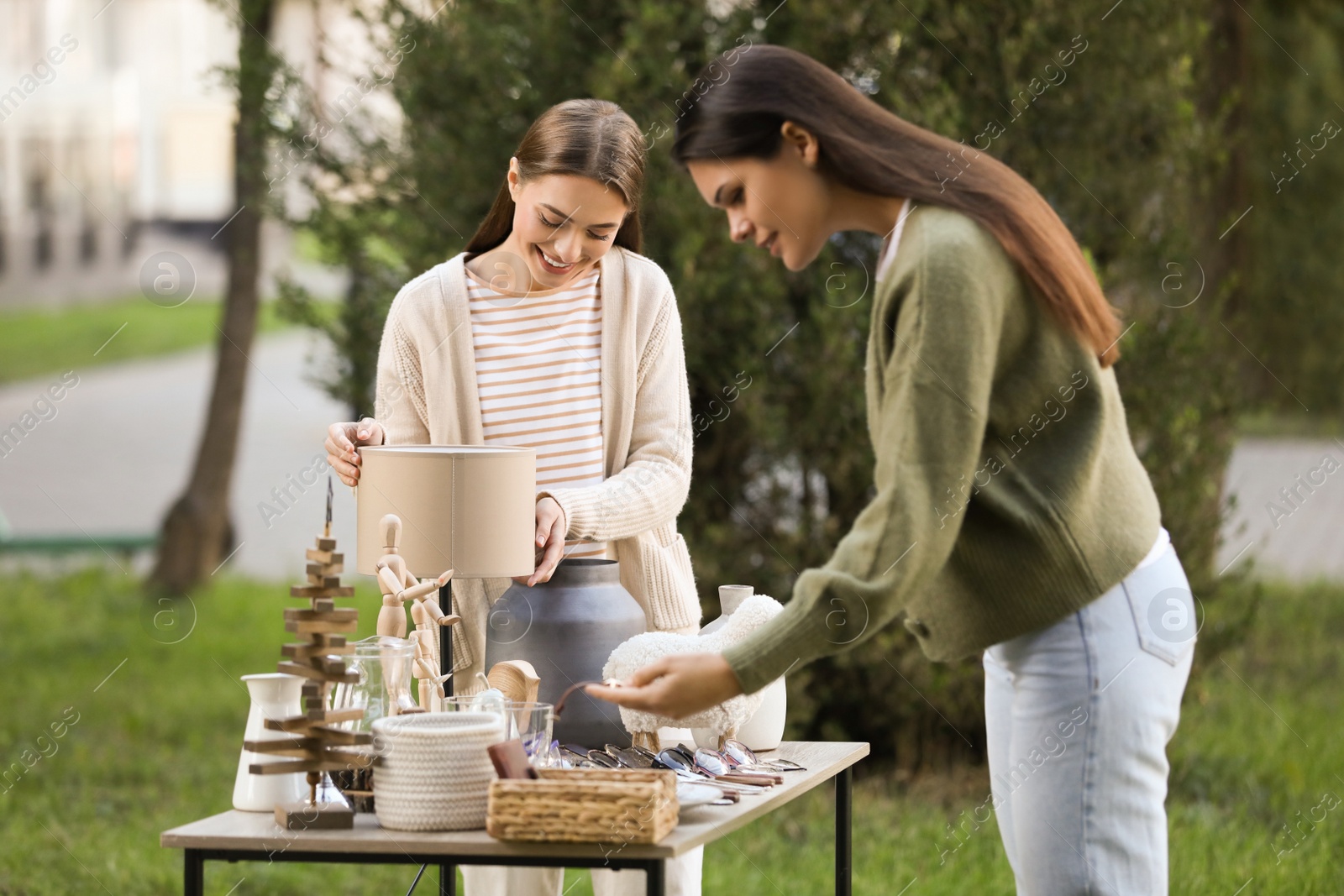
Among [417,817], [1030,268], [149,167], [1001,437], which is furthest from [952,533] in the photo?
[149,167]

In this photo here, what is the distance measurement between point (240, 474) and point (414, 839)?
45.7 ft

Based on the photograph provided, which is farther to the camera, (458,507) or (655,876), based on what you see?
(458,507)

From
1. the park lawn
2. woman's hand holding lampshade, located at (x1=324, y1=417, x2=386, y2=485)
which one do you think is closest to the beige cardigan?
woman's hand holding lampshade, located at (x1=324, y1=417, x2=386, y2=485)

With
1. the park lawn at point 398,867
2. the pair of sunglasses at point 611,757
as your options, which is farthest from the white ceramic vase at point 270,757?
the park lawn at point 398,867

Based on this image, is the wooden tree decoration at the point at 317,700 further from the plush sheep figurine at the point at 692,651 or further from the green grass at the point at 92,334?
the green grass at the point at 92,334

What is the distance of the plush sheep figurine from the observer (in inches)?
108

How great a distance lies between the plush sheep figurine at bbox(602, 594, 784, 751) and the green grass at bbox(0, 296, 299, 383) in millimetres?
18213

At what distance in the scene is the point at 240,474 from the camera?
15.7m

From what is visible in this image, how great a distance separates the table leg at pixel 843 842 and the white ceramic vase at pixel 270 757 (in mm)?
1228

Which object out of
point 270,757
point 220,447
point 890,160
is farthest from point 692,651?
point 220,447

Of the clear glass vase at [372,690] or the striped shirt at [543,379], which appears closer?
the clear glass vase at [372,690]

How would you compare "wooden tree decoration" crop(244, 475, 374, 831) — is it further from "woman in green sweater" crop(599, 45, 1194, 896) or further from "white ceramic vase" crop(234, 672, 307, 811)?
"woman in green sweater" crop(599, 45, 1194, 896)

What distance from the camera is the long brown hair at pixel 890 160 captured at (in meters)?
2.08

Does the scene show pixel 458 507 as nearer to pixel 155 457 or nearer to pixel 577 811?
pixel 577 811
